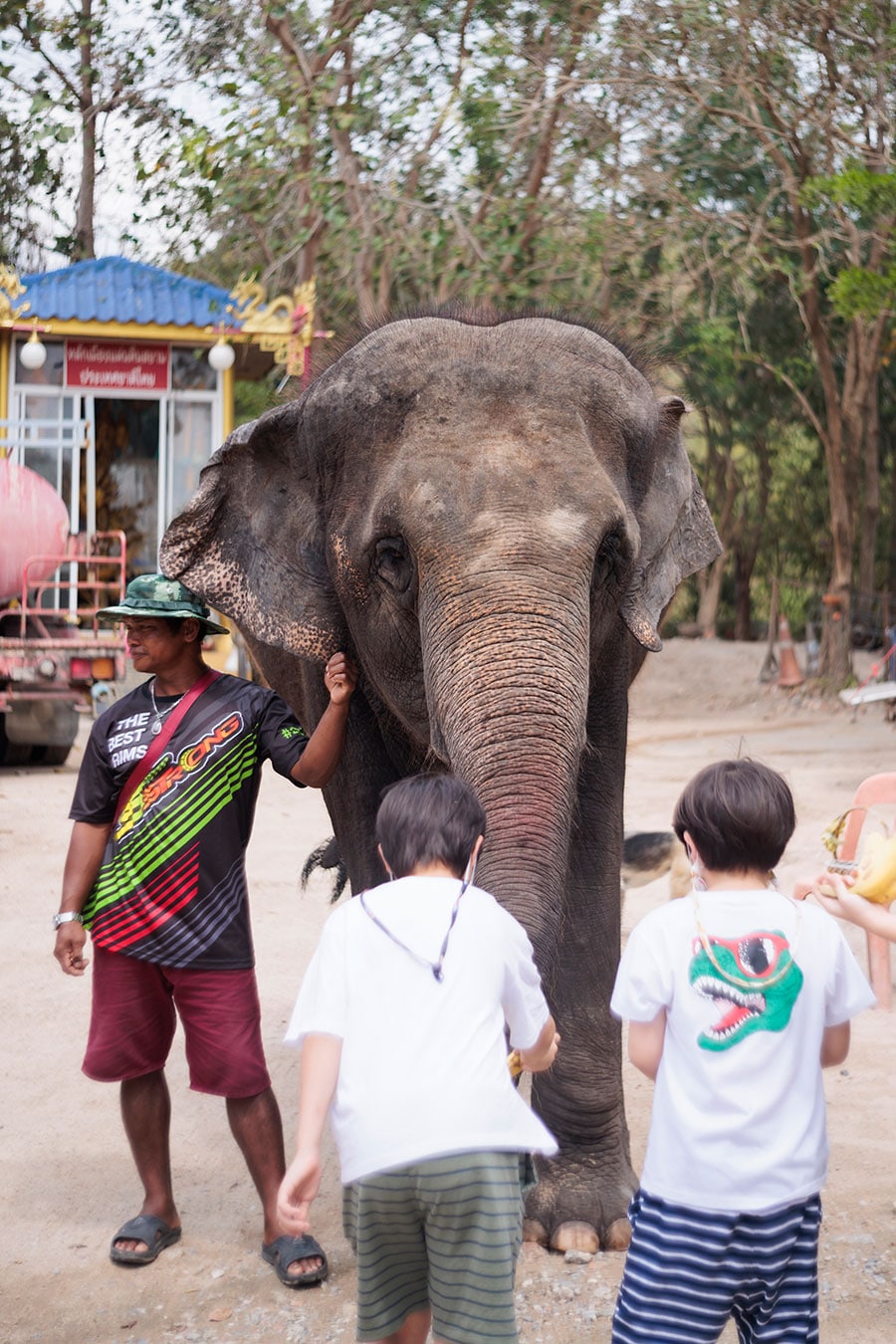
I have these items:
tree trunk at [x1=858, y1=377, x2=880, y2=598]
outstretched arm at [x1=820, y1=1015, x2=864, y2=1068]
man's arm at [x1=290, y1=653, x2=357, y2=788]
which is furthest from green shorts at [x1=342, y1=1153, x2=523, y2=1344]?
tree trunk at [x1=858, y1=377, x2=880, y2=598]

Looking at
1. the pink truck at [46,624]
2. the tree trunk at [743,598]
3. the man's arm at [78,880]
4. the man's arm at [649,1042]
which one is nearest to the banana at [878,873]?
the man's arm at [649,1042]

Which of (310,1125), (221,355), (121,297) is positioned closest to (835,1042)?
(310,1125)

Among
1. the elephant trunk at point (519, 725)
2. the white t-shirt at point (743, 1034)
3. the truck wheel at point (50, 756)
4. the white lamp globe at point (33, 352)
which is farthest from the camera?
the truck wheel at point (50, 756)


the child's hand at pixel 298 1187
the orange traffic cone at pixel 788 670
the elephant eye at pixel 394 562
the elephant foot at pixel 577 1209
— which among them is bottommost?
the orange traffic cone at pixel 788 670

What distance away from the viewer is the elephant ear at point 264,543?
161 inches

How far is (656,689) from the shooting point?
68.5ft

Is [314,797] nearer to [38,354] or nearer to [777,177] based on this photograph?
[38,354]

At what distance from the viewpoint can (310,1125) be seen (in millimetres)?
2299

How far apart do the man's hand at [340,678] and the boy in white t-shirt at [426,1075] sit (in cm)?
114

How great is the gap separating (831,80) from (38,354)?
7952mm

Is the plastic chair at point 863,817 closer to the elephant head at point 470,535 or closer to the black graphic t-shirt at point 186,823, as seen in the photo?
the elephant head at point 470,535

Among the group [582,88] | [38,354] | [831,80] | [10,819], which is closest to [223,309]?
[38,354]

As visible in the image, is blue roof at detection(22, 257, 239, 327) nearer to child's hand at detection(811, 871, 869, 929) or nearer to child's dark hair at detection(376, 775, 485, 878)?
child's dark hair at detection(376, 775, 485, 878)

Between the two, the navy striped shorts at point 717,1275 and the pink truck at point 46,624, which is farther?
the pink truck at point 46,624
